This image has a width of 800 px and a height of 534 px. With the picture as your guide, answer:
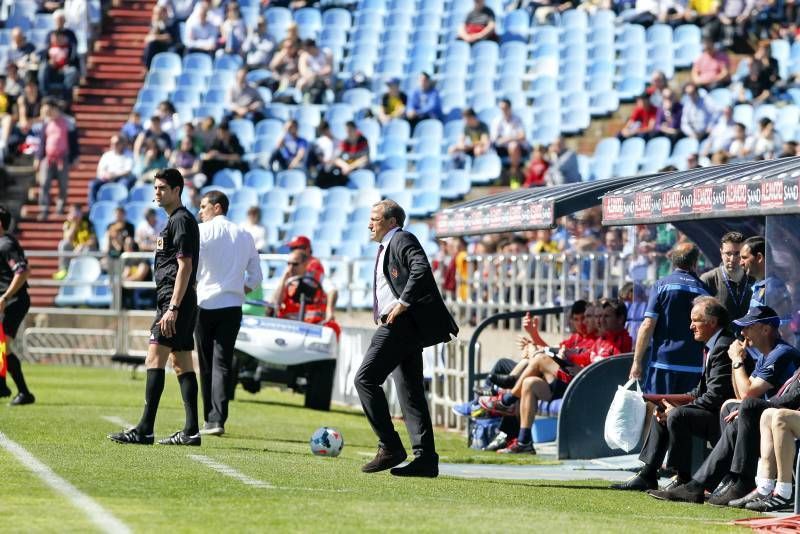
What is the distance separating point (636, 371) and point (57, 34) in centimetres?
2211

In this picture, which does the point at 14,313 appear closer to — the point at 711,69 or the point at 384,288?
the point at 384,288

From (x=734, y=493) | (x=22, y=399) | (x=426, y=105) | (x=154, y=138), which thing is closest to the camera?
(x=734, y=493)

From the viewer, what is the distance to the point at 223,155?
2927 centimetres

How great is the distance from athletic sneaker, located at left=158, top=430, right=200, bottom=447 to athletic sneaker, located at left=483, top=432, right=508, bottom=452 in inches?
135

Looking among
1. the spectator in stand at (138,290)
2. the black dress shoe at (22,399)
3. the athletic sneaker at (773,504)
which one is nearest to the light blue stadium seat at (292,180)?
the spectator in stand at (138,290)

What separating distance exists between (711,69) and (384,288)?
16261 millimetres

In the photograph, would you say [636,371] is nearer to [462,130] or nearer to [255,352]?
[255,352]

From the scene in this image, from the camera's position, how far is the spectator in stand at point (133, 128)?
99.7ft

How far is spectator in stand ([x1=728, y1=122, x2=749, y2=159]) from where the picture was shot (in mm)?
23620

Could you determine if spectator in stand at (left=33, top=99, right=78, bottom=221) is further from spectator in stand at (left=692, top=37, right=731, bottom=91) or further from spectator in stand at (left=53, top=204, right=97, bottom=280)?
spectator in stand at (left=692, top=37, right=731, bottom=91)

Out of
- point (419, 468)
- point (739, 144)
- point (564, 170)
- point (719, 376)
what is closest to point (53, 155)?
A: point (564, 170)

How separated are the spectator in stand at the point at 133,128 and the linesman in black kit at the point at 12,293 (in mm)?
13266

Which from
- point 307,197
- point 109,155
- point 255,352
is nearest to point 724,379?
point 255,352

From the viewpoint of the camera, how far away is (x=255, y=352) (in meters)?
19.4
